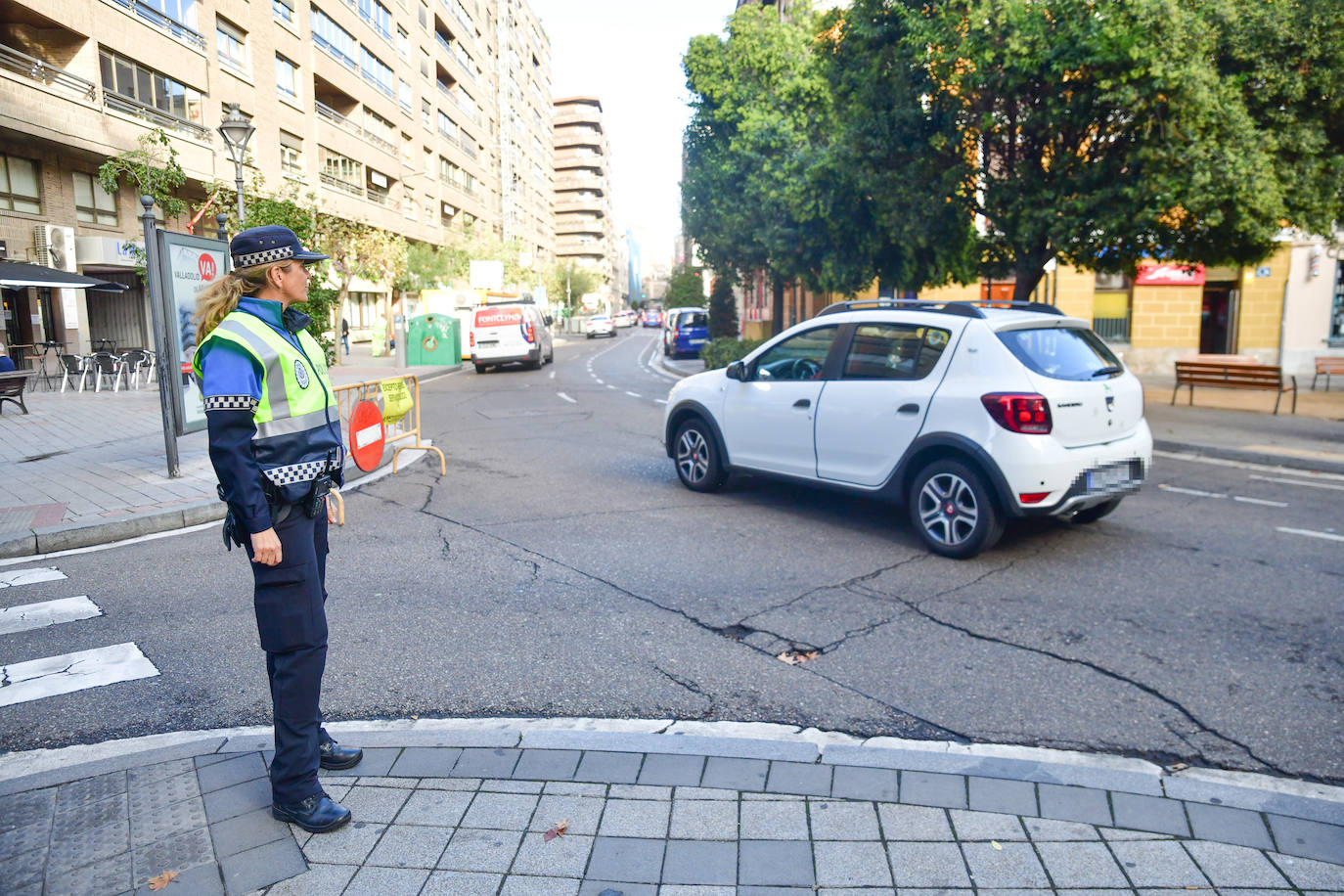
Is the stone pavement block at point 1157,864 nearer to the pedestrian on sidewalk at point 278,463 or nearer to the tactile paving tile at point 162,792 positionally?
the pedestrian on sidewalk at point 278,463

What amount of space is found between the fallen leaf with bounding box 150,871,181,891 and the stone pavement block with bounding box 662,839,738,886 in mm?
1423

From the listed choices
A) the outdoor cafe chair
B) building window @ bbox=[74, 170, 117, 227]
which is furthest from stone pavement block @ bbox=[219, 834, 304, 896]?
building window @ bbox=[74, 170, 117, 227]

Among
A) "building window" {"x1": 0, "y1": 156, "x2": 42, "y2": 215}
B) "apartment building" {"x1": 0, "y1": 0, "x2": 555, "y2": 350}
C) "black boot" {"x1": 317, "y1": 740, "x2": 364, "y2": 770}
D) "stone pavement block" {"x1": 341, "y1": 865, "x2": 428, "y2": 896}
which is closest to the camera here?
"stone pavement block" {"x1": 341, "y1": 865, "x2": 428, "y2": 896}

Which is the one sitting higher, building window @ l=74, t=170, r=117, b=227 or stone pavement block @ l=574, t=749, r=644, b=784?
building window @ l=74, t=170, r=117, b=227

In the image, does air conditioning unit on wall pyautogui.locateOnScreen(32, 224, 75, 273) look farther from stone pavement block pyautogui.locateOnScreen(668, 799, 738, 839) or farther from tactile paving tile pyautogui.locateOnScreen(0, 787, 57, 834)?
stone pavement block pyautogui.locateOnScreen(668, 799, 738, 839)

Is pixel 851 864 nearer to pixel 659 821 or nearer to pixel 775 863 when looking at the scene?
Answer: pixel 775 863

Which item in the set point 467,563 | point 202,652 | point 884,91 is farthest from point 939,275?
point 202,652

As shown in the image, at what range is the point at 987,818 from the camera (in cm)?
294

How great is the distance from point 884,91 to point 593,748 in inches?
538

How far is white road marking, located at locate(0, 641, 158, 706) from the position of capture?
4.21 meters

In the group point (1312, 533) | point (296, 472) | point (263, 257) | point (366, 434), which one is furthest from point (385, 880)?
point (1312, 533)

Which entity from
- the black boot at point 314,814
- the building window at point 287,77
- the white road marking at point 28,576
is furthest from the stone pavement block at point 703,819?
the building window at point 287,77

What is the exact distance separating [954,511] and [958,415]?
64cm

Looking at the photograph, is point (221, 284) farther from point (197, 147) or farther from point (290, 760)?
point (197, 147)
